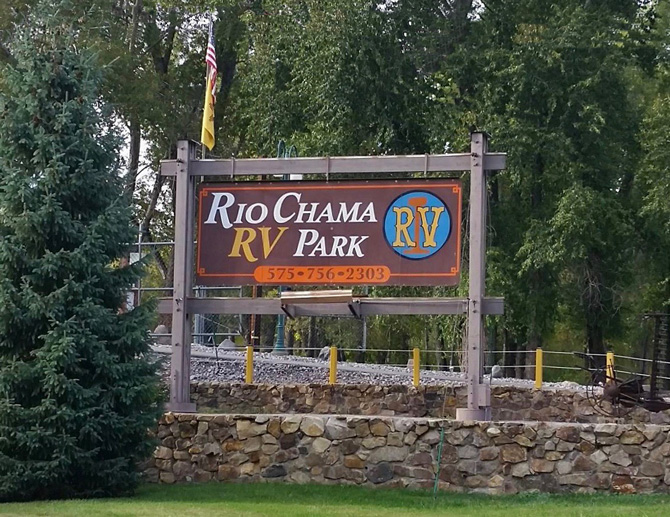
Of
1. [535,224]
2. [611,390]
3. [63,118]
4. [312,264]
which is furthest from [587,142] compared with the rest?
[63,118]

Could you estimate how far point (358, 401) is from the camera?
63.6 feet

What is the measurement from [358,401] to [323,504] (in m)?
7.18

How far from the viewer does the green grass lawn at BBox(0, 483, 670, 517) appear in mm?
11297

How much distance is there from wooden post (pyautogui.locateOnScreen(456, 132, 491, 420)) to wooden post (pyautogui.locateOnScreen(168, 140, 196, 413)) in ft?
11.5

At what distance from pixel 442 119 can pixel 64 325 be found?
20311 mm

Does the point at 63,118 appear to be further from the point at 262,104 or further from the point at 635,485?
the point at 262,104

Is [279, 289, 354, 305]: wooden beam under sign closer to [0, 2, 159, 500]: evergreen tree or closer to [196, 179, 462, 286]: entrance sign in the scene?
[196, 179, 462, 286]: entrance sign

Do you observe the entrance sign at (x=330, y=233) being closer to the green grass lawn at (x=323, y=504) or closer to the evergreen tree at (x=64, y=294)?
the evergreen tree at (x=64, y=294)

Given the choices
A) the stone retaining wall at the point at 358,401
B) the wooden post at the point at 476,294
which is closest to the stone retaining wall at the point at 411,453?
the wooden post at the point at 476,294

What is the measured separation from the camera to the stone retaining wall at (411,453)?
13.3 metres

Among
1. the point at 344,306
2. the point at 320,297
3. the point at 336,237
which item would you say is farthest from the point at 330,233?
the point at 344,306

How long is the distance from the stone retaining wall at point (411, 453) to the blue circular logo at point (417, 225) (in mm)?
2188

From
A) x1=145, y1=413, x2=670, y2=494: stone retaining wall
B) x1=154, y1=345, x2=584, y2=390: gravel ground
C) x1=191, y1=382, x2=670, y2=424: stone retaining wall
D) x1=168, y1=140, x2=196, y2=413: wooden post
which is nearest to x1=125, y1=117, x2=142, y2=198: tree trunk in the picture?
x1=154, y1=345, x2=584, y2=390: gravel ground

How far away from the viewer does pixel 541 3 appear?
3303 centimetres
